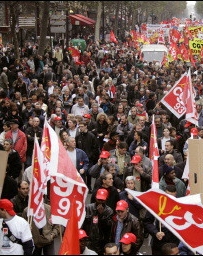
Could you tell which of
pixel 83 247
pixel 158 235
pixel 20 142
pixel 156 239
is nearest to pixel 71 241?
pixel 83 247

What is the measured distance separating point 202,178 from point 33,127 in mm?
4540

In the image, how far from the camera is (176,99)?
13031mm

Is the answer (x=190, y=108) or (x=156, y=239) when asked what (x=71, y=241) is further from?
(x=190, y=108)

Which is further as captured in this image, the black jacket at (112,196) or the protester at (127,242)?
the black jacket at (112,196)

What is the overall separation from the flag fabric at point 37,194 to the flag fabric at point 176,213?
1206 millimetres

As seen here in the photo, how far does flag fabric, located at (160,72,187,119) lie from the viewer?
13.0 m

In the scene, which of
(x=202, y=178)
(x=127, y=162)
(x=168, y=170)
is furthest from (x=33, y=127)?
(x=202, y=178)

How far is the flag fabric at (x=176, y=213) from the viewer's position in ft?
21.8

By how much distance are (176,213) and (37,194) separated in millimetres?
1691

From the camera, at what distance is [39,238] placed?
752 cm

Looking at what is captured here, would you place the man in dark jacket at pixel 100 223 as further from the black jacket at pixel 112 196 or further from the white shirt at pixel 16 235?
the white shirt at pixel 16 235

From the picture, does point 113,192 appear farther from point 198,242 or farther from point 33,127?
point 33,127

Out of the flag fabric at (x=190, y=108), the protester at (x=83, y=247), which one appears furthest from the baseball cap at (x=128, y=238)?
Answer: the flag fabric at (x=190, y=108)

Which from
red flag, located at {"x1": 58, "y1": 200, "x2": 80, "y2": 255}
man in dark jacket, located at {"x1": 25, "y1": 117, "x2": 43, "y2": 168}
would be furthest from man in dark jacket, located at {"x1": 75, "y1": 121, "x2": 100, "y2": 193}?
red flag, located at {"x1": 58, "y1": 200, "x2": 80, "y2": 255}
